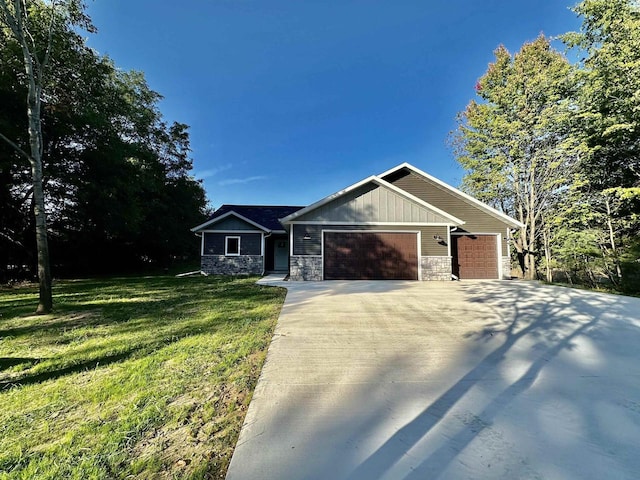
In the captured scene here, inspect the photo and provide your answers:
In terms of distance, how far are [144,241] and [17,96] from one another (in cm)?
1189

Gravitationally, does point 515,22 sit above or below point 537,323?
above

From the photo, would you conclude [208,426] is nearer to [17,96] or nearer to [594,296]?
[594,296]

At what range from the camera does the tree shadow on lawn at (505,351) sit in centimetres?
190

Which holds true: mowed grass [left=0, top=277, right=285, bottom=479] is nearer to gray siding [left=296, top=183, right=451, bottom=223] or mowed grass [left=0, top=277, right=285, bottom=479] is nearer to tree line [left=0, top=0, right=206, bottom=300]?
tree line [left=0, top=0, right=206, bottom=300]

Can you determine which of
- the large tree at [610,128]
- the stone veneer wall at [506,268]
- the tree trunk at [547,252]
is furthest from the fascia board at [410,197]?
the tree trunk at [547,252]

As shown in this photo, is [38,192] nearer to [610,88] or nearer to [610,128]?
[610,128]

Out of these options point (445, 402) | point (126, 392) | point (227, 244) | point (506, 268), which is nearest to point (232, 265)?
point (227, 244)

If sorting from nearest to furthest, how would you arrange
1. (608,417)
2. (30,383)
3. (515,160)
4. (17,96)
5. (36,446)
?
(36,446), (608,417), (30,383), (17,96), (515,160)

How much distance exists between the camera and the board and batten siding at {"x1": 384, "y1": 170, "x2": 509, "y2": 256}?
13.9 m

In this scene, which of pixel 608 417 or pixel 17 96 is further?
pixel 17 96

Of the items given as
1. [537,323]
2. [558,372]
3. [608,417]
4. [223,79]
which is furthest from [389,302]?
[223,79]

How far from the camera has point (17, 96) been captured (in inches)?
417

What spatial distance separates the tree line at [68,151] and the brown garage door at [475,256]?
15330 millimetres

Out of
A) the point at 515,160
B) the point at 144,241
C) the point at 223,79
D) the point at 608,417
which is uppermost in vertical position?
the point at 223,79
